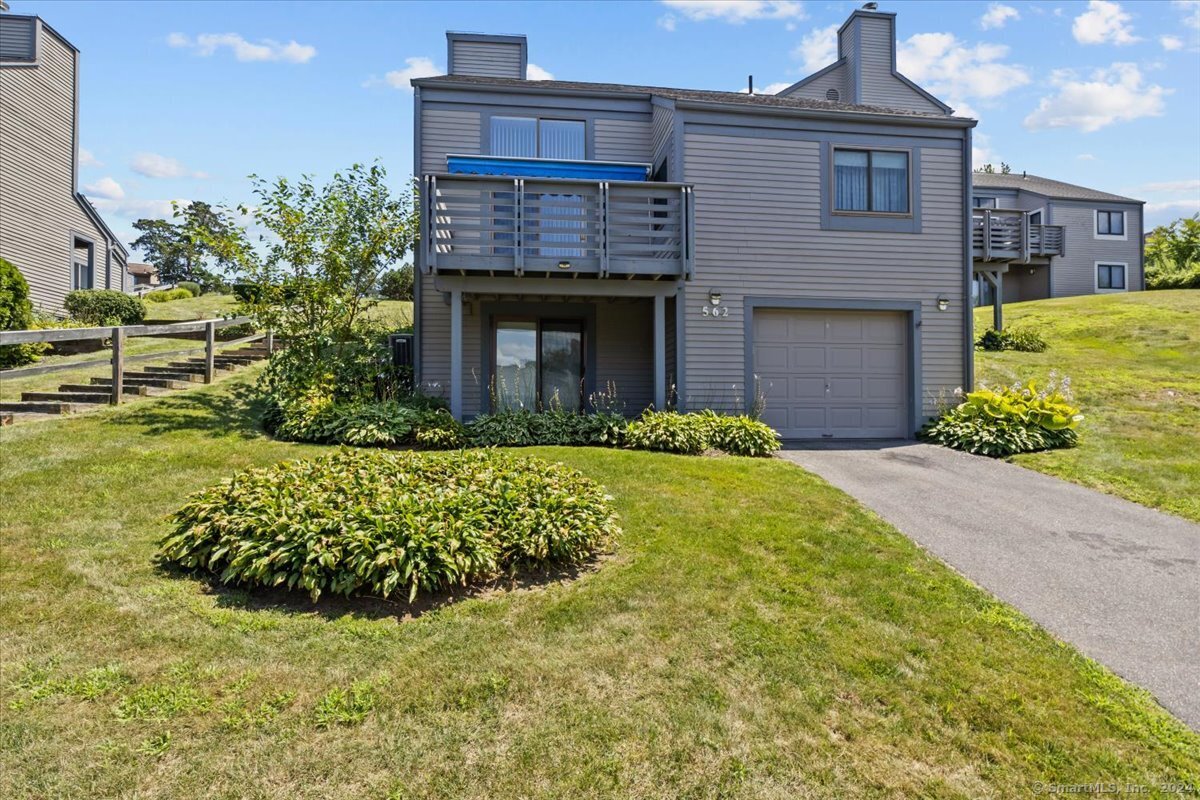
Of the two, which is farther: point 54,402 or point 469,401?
point 469,401

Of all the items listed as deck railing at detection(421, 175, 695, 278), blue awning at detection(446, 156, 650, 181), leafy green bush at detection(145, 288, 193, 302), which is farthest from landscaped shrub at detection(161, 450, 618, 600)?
leafy green bush at detection(145, 288, 193, 302)

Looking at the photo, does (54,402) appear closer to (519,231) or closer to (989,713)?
(519,231)

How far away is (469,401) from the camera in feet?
38.5

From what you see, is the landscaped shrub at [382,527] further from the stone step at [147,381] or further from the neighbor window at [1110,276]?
the neighbor window at [1110,276]

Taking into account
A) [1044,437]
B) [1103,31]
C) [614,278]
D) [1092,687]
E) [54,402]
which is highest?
[1103,31]

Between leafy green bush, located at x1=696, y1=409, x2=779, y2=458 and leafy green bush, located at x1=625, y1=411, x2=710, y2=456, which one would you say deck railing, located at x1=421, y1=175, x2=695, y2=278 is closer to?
leafy green bush, located at x1=625, y1=411, x2=710, y2=456

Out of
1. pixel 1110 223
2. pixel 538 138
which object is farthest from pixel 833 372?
pixel 1110 223

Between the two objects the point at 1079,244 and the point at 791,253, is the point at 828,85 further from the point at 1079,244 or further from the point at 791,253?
the point at 1079,244

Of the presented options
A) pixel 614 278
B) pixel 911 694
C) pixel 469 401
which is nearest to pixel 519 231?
pixel 614 278

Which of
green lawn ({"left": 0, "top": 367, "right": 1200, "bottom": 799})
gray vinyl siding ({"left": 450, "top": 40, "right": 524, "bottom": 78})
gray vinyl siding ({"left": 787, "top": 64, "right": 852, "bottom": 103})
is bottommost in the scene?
green lawn ({"left": 0, "top": 367, "right": 1200, "bottom": 799})

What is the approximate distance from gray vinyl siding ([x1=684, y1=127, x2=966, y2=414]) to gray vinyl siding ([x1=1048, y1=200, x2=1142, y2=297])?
68.3 ft

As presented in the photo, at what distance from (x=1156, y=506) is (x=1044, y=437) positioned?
296cm

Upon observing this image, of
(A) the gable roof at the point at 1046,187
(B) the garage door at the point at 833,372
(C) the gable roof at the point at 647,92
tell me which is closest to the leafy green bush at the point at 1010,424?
(B) the garage door at the point at 833,372

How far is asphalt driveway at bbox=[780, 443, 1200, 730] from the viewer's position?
12.9 feet
